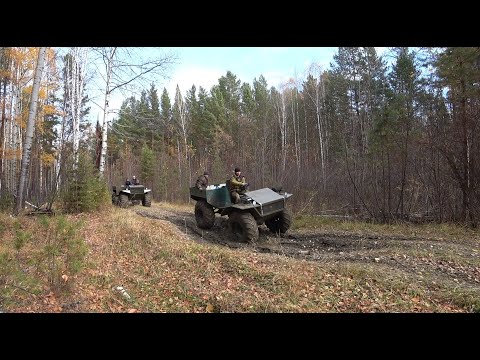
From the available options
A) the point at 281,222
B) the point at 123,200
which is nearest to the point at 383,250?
the point at 281,222

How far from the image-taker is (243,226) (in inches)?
368

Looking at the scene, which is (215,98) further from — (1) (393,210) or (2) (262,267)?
(2) (262,267)

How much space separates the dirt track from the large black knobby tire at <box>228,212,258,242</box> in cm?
19

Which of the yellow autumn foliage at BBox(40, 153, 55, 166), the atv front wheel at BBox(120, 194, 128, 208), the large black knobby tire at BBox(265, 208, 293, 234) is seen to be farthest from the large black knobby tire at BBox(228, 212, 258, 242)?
the yellow autumn foliage at BBox(40, 153, 55, 166)

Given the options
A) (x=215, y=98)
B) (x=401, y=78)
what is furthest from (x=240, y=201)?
(x=215, y=98)

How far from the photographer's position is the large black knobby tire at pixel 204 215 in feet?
37.2

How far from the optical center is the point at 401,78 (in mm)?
27359

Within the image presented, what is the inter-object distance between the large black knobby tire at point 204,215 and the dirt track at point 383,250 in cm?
21

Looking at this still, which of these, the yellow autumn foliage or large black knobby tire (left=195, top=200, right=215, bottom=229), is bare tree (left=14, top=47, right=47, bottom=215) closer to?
large black knobby tire (left=195, top=200, right=215, bottom=229)

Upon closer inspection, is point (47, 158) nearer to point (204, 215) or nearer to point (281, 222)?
point (204, 215)

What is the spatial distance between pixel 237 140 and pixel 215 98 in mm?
7618

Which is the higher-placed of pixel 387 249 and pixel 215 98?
pixel 215 98

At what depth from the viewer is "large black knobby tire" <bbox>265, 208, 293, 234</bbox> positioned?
1052 cm

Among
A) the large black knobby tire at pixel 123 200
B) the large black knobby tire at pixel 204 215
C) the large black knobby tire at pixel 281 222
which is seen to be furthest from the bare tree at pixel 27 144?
the large black knobby tire at pixel 281 222
